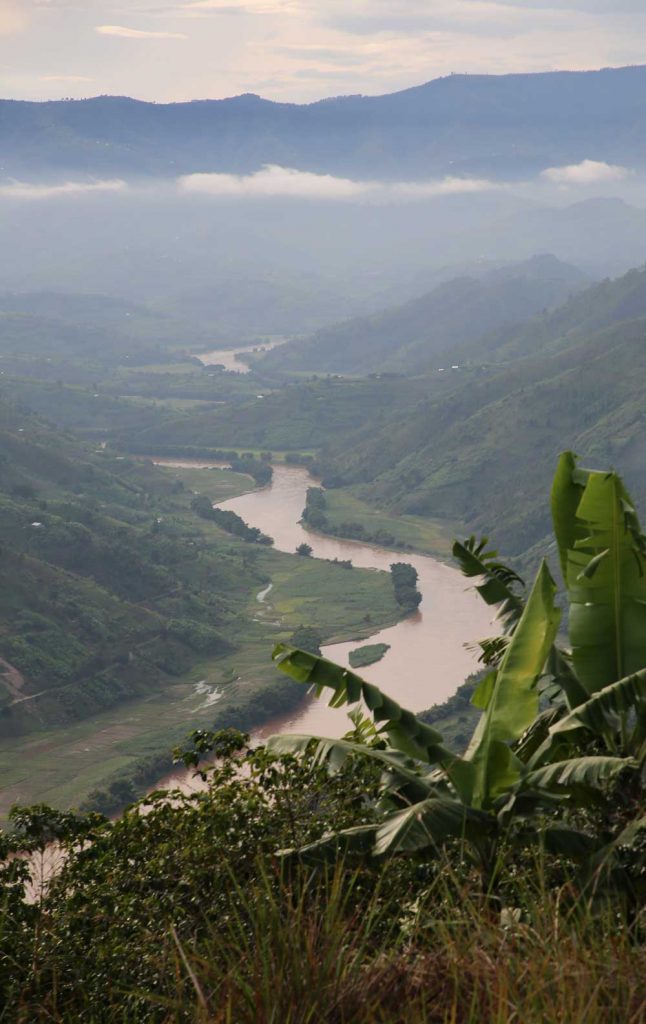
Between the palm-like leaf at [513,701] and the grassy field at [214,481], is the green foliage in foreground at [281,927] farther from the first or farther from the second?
the grassy field at [214,481]

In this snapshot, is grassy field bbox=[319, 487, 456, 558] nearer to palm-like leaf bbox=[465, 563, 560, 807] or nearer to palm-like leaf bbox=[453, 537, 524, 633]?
palm-like leaf bbox=[453, 537, 524, 633]

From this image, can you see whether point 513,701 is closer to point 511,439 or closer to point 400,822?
point 400,822

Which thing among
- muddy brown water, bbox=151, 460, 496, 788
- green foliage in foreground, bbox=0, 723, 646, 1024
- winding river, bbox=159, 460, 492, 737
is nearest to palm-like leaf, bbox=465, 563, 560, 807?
green foliage in foreground, bbox=0, 723, 646, 1024

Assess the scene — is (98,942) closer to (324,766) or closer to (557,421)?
(324,766)

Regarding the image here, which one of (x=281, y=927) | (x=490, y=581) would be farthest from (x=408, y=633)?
(x=281, y=927)

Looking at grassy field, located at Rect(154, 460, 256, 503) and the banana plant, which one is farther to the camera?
grassy field, located at Rect(154, 460, 256, 503)

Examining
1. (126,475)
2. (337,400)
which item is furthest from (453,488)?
(337,400)

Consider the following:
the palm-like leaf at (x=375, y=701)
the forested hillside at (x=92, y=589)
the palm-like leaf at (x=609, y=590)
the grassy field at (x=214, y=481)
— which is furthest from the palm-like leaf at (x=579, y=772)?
the grassy field at (x=214, y=481)
